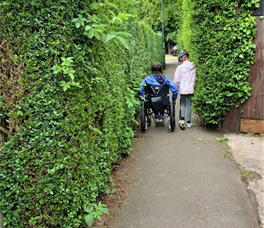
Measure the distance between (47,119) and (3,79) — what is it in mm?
468

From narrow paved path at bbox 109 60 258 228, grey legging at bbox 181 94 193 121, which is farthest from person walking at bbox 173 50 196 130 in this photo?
narrow paved path at bbox 109 60 258 228

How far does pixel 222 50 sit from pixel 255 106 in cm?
155

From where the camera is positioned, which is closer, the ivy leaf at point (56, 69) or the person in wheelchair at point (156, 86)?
the ivy leaf at point (56, 69)

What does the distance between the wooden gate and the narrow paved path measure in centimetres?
93

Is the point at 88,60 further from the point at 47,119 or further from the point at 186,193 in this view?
the point at 186,193

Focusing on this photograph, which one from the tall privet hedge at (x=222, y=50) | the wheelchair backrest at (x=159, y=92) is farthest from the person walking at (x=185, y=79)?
the wheelchair backrest at (x=159, y=92)

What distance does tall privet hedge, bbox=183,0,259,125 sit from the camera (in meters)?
5.43

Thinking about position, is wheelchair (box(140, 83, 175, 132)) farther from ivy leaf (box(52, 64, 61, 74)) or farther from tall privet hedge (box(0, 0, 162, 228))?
ivy leaf (box(52, 64, 61, 74))

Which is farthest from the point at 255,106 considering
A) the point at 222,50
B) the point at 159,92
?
the point at 159,92

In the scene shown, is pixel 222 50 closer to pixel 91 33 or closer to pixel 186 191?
pixel 186 191

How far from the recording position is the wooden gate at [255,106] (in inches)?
217

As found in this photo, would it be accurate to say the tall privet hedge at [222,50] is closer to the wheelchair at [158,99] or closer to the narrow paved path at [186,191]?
the wheelchair at [158,99]

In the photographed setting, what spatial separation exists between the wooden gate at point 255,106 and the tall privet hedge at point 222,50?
0.15 meters

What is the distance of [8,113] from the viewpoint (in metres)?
1.99
